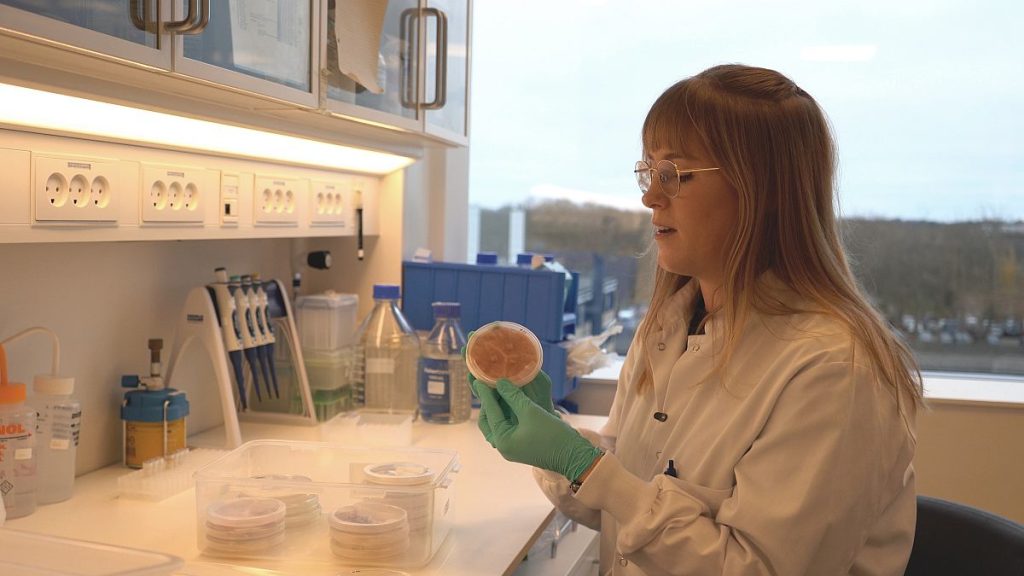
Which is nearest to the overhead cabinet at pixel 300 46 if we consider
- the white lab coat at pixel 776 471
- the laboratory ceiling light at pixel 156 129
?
the laboratory ceiling light at pixel 156 129

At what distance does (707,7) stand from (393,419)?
1.96m

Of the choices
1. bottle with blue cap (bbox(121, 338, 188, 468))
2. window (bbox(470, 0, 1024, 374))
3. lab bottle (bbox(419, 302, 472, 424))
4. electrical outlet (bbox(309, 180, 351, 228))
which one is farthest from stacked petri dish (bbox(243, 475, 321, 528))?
window (bbox(470, 0, 1024, 374))

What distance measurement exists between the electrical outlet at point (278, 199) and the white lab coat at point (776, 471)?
112cm

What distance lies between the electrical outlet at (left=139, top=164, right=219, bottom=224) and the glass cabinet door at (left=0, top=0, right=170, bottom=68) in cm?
51

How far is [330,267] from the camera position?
2814 millimetres

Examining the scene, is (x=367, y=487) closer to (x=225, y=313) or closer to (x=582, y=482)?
(x=582, y=482)

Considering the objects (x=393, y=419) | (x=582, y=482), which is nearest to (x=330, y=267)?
(x=393, y=419)

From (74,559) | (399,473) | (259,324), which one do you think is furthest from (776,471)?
(259,324)

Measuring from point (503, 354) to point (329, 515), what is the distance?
1.38ft

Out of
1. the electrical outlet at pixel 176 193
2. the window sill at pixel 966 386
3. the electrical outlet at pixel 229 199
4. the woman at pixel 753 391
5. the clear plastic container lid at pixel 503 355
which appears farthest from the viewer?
the window sill at pixel 966 386

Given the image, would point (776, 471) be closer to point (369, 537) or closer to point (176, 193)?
point (369, 537)

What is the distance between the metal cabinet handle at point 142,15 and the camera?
1.32 m

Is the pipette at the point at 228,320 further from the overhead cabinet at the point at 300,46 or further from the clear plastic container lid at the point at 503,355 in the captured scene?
the clear plastic container lid at the point at 503,355

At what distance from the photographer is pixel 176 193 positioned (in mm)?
1919
